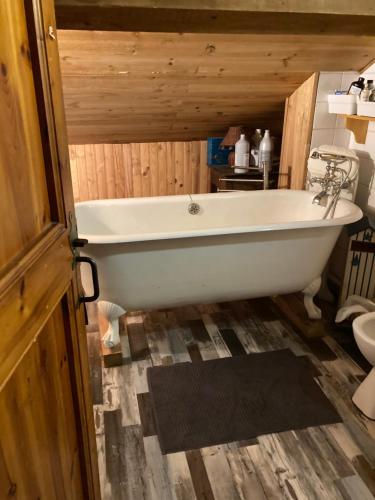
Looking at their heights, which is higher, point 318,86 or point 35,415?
point 318,86

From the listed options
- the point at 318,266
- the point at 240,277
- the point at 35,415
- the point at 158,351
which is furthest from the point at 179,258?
the point at 35,415

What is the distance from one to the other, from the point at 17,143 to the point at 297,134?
8.38 ft

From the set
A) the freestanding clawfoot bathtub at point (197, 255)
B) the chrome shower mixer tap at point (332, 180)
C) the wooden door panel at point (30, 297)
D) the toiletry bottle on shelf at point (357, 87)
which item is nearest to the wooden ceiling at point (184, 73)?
the toiletry bottle on shelf at point (357, 87)

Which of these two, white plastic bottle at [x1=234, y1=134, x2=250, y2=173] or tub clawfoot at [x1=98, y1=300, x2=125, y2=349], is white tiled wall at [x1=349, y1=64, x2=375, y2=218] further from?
tub clawfoot at [x1=98, y1=300, x2=125, y2=349]

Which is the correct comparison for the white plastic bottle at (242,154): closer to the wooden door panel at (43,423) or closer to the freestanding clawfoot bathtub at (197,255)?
the freestanding clawfoot bathtub at (197,255)

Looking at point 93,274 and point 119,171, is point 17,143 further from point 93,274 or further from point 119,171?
point 119,171

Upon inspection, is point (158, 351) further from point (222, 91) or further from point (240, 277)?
point (222, 91)

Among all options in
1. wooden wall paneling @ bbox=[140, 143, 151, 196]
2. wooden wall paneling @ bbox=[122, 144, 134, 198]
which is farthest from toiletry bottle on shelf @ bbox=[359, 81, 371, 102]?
wooden wall paneling @ bbox=[122, 144, 134, 198]

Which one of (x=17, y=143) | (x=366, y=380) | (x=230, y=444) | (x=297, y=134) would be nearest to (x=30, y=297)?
(x=17, y=143)

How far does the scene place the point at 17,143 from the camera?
695mm

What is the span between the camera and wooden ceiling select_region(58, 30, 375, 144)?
7.76ft

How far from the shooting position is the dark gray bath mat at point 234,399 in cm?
178

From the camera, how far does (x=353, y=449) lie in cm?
169

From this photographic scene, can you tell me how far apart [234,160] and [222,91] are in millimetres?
716
